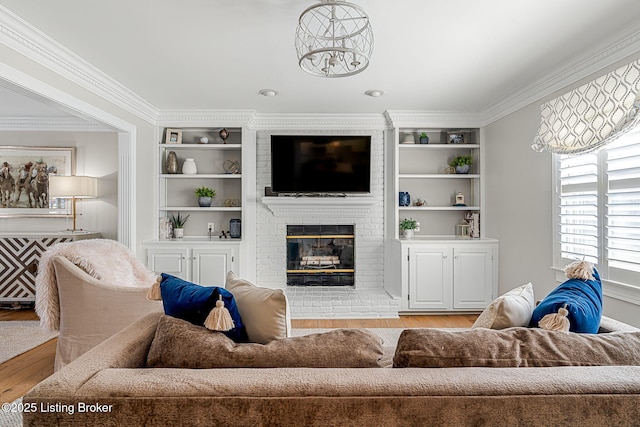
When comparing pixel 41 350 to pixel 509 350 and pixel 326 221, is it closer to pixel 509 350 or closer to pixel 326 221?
pixel 326 221

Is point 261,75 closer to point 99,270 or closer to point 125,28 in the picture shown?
point 125,28

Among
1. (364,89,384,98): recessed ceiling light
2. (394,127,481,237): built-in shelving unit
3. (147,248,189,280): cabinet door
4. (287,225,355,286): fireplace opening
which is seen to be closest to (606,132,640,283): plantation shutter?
(364,89,384,98): recessed ceiling light

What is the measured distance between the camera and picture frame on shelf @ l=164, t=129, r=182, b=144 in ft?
14.6

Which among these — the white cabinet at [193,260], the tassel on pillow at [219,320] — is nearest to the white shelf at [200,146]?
the white cabinet at [193,260]

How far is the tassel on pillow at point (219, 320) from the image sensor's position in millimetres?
1228

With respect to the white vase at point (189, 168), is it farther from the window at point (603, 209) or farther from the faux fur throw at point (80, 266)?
the window at point (603, 209)

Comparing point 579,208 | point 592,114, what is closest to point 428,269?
point 579,208

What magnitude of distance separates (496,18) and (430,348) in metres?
2.13

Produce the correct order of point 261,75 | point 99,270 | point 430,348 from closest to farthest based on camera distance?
point 430,348 → point 99,270 → point 261,75

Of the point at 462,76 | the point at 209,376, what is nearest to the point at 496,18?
the point at 462,76

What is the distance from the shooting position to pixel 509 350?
111cm

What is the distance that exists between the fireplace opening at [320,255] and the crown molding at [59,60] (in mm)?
2393

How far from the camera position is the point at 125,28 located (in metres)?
2.34

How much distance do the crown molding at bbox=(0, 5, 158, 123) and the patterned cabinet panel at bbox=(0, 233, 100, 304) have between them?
1.73 m
